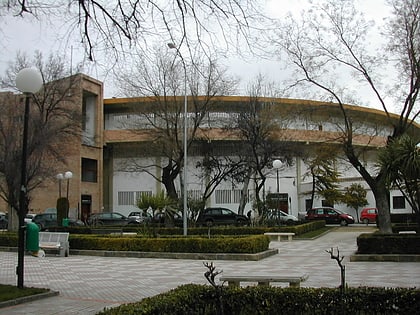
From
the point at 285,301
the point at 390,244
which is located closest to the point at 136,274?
the point at 285,301

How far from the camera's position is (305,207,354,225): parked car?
146 ft

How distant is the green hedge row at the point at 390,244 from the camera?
16562 mm

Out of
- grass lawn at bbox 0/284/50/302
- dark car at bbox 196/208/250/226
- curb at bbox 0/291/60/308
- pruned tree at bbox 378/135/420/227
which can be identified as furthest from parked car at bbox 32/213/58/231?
curb at bbox 0/291/60/308

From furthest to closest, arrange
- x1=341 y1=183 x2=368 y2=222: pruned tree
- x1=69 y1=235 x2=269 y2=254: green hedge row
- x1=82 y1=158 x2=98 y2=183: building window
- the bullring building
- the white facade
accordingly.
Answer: x1=82 y1=158 x2=98 y2=183: building window < the white facade < x1=341 y1=183 x2=368 y2=222: pruned tree < the bullring building < x1=69 y1=235 x2=269 y2=254: green hedge row

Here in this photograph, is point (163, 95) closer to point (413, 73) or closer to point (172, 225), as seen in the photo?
point (172, 225)

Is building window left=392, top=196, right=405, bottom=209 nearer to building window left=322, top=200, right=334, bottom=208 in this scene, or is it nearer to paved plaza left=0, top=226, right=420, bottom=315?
building window left=322, top=200, right=334, bottom=208

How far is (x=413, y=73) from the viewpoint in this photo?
2181 centimetres

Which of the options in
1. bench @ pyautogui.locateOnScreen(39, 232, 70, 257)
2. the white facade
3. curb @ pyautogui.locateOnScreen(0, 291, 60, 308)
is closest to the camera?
curb @ pyautogui.locateOnScreen(0, 291, 60, 308)

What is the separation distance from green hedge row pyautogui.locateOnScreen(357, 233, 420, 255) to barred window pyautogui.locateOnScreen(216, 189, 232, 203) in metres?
33.4

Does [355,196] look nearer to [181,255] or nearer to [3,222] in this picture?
[3,222]

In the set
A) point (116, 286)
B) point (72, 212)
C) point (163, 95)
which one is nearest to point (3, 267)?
point (116, 286)

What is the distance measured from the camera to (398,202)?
45531mm

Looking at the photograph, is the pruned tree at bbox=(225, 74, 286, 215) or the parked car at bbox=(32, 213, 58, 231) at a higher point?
the pruned tree at bbox=(225, 74, 286, 215)

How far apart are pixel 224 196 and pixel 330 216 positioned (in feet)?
36.2
